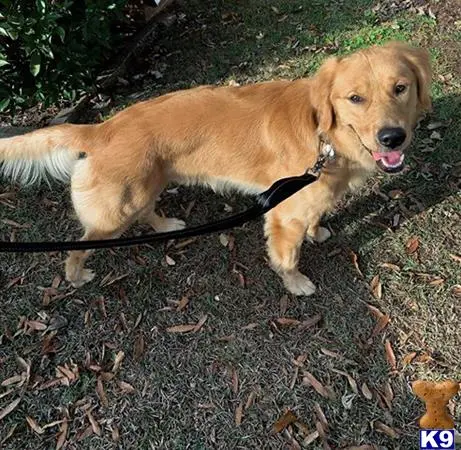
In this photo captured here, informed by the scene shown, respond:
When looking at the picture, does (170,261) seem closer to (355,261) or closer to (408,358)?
(355,261)

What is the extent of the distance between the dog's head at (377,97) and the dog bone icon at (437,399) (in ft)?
3.95

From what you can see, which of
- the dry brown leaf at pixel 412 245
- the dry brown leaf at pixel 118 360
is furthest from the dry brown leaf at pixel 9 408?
the dry brown leaf at pixel 412 245

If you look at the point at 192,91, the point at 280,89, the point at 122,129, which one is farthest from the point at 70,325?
the point at 280,89

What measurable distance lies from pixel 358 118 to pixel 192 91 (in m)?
1.10

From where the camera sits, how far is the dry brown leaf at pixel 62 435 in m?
3.13

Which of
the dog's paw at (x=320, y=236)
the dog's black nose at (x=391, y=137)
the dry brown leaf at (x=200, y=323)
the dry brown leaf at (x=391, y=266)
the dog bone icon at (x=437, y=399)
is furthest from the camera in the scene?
the dog's paw at (x=320, y=236)

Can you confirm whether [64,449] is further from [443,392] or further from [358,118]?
[358,118]

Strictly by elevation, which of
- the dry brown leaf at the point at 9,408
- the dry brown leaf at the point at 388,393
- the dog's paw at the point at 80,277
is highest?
the dog's paw at the point at 80,277

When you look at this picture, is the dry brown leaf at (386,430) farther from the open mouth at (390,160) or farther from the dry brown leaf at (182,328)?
the open mouth at (390,160)

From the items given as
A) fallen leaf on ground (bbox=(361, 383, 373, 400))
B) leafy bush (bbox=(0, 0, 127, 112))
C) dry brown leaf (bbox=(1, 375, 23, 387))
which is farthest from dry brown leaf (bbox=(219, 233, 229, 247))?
leafy bush (bbox=(0, 0, 127, 112))

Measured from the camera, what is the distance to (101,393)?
3.32 metres


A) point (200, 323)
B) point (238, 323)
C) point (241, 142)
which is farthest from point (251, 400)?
point (241, 142)

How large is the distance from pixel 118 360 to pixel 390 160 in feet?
7.38

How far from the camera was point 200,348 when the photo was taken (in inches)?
137
